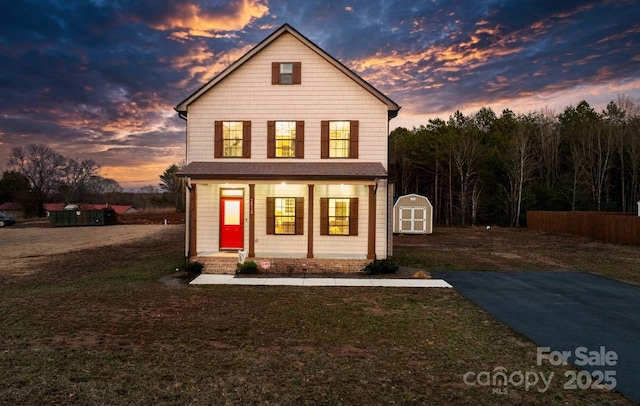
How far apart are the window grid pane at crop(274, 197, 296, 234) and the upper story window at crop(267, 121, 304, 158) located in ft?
6.15

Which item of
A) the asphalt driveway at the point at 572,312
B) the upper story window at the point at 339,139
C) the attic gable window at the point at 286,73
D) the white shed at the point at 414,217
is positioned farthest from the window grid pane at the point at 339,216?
the white shed at the point at 414,217

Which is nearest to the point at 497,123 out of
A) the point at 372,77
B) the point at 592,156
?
the point at 592,156

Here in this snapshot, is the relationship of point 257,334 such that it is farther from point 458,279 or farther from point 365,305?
point 458,279

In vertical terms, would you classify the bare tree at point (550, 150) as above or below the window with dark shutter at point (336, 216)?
above

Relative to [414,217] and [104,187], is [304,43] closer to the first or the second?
[414,217]

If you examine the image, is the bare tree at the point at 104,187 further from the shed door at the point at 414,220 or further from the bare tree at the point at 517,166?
the bare tree at the point at 517,166

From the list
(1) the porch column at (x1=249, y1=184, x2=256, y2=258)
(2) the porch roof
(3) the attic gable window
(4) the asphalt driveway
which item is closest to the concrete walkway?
(4) the asphalt driveway

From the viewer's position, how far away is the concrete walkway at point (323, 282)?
11.2 metres

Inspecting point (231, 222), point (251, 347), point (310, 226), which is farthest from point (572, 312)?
point (231, 222)

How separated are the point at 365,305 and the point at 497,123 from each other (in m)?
45.5

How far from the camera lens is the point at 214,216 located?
46.8ft

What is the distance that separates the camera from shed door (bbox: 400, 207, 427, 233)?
2841 centimetres

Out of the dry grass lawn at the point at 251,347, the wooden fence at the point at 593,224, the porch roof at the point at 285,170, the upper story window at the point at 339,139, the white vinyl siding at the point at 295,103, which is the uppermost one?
the white vinyl siding at the point at 295,103

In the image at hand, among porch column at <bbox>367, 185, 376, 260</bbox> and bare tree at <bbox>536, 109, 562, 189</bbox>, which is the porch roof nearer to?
porch column at <bbox>367, 185, 376, 260</bbox>
